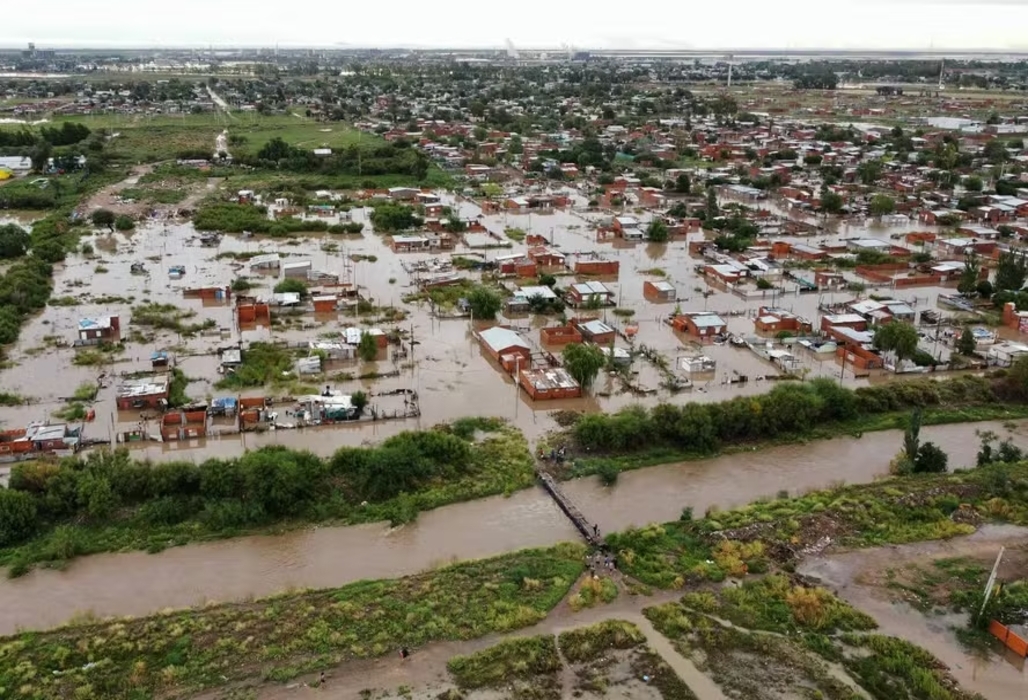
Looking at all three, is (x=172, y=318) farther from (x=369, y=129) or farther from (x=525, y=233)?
(x=369, y=129)

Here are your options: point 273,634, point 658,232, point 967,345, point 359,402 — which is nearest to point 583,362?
point 359,402

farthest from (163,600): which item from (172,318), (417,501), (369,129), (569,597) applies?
(369,129)

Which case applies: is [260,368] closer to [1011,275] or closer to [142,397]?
[142,397]

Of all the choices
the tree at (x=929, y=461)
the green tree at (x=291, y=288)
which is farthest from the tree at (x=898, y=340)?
the green tree at (x=291, y=288)

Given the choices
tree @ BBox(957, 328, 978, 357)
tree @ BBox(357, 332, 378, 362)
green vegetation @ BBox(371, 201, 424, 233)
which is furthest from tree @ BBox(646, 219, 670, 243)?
tree @ BBox(357, 332, 378, 362)

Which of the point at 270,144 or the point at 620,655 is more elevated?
the point at 270,144

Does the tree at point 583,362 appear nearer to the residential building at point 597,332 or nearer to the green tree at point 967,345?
the residential building at point 597,332
